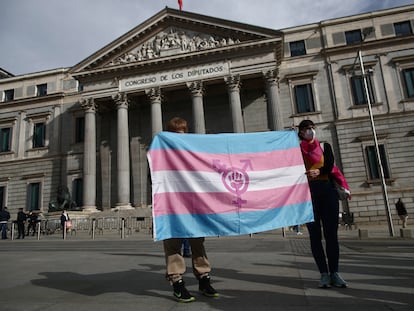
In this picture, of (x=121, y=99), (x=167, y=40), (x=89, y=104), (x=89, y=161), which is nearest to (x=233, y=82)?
(x=167, y=40)

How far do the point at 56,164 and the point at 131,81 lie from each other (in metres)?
12.1

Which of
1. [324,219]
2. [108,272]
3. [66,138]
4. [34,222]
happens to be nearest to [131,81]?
[66,138]

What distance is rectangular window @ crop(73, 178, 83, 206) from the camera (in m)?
32.9

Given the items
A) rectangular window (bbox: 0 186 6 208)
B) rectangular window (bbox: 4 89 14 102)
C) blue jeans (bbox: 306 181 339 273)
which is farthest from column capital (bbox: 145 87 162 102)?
blue jeans (bbox: 306 181 339 273)

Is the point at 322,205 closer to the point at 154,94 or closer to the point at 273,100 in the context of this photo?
the point at 273,100

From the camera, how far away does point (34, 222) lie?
25453mm

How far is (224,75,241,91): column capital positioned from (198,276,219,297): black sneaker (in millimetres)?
24924

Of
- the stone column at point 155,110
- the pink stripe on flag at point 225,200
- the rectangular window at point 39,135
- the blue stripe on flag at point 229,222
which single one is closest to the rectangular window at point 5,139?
the rectangular window at point 39,135

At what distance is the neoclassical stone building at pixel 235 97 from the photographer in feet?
89.9

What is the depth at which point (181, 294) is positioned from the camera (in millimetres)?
3650

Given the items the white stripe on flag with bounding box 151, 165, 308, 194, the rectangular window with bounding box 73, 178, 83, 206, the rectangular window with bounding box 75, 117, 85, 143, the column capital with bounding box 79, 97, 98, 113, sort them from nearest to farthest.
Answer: the white stripe on flag with bounding box 151, 165, 308, 194 < the column capital with bounding box 79, 97, 98, 113 < the rectangular window with bounding box 73, 178, 83, 206 < the rectangular window with bounding box 75, 117, 85, 143

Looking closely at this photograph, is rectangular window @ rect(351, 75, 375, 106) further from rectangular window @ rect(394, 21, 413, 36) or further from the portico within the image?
the portico

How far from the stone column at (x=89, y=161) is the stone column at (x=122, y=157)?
248cm

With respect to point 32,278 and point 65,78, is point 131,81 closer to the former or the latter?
point 65,78
